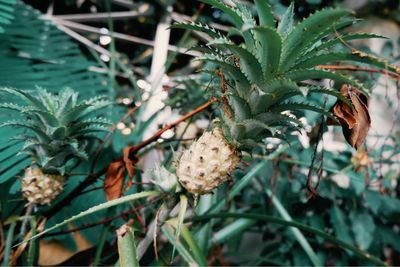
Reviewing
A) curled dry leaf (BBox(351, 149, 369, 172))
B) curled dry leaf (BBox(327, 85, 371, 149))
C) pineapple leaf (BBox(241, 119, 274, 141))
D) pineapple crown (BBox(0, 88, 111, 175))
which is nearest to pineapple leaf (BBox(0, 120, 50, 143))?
pineapple crown (BBox(0, 88, 111, 175))

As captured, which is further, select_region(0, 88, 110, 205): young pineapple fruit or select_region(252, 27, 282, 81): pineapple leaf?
select_region(0, 88, 110, 205): young pineapple fruit

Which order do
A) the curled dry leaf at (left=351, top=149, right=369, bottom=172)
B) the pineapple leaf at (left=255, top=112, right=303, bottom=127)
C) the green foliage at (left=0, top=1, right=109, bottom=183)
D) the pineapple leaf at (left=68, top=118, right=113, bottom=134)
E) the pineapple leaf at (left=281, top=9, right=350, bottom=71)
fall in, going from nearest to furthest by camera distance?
the pineapple leaf at (left=281, top=9, right=350, bottom=71) < the pineapple leaf at (left=255, top=112, right=303, bottom=127) < the pineapple leaf at (left=68, top=118, right=113, bottom=134) < the green foliage at (left=0, top=1, right=109, bottom=183) < the curled dry leaf at (left=351, top=149, right=369, bottom=172)

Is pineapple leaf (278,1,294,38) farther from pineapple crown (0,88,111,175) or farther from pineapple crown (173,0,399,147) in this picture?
pineapple crown (0,88,111,175)

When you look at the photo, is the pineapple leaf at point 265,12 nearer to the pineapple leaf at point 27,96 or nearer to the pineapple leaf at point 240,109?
the pineapple leaf at point 240,109

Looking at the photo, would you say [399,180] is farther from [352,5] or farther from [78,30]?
[78,30]

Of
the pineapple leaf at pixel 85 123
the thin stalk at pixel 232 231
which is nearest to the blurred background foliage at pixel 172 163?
the thin stalk at pixel 232 231

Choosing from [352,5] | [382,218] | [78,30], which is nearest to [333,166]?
[382,218]
